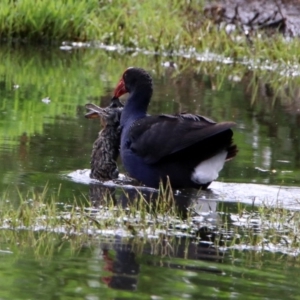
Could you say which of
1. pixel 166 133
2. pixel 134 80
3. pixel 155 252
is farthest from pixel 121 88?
pixel 155 252

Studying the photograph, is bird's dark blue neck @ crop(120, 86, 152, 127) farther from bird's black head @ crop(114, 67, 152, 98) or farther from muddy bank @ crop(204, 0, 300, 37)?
muddy bank @ crop(204, 0, 300, 37)

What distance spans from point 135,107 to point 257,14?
44.1 ft

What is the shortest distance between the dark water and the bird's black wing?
514 mm

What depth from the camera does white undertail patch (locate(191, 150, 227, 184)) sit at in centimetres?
754

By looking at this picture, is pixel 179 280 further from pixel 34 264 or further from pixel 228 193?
pixel 228 193

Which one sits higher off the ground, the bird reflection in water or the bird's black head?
the bird's black head

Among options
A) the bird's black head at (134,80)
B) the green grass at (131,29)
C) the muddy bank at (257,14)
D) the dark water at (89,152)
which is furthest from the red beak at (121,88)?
the muddy bank at (257,14)

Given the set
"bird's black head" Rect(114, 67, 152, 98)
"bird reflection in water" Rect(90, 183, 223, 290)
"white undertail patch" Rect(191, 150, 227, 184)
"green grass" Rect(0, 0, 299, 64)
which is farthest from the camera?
"green grass" Rect(0, 0, 299, 64)

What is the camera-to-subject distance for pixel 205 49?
61.5 ft

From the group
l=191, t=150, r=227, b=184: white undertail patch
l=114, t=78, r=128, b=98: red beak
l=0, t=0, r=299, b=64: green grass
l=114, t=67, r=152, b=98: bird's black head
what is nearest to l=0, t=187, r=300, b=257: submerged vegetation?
l=191, t=150, r=227, b=184: white undertail patch

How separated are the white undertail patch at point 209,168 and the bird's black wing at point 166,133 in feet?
0.86

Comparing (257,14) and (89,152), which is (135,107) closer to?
(89,152)

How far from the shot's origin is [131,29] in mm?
19562

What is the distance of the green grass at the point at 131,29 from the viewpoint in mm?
18250
